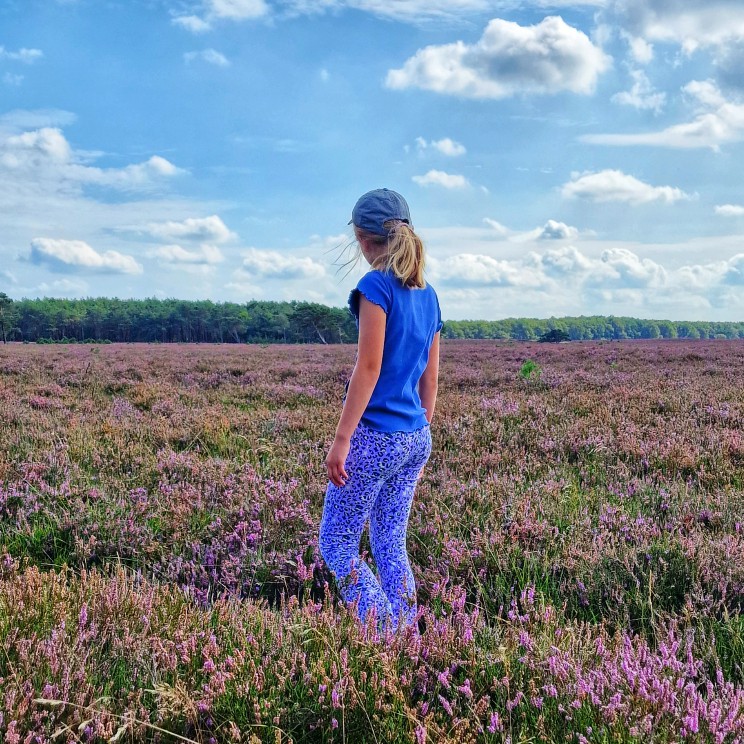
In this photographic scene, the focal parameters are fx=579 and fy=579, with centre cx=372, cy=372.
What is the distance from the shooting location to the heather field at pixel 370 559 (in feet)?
5.62

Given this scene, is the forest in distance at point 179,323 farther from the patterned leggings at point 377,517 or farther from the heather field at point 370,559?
the patterned leggings at point 377,517

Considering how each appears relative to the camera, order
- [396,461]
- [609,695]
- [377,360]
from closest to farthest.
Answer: [609,695]
[377,360]
[396,461]

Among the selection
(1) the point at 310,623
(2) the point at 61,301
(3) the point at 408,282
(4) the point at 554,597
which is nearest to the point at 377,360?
(3) the point at 408,282

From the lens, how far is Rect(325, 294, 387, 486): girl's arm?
239cm

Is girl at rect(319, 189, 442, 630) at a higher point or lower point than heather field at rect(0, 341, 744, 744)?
higher

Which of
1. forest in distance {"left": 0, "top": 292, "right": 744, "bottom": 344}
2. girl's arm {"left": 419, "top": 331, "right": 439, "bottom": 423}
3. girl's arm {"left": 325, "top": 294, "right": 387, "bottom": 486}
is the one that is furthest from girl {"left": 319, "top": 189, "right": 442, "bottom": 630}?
forest in distance {"left": 0, "top": 292, "right": 744, "bottom": 344}

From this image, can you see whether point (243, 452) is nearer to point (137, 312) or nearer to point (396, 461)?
point (396, 461)

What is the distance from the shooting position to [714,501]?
420cm

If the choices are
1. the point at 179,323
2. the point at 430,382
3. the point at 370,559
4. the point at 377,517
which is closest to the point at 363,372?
the point at 430,382

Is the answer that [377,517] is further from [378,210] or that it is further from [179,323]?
[179,323]

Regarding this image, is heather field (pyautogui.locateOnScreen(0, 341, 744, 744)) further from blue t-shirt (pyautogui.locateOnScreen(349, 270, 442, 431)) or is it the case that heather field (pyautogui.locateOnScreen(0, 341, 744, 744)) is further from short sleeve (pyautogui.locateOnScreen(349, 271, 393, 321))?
short sleeve (pyautogui.locateOnScreen(349, 271, 393, 321))

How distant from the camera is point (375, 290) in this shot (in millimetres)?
2418

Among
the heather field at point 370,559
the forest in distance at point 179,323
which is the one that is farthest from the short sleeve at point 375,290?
the forest in distance at point 179,323

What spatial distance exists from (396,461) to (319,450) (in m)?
3.27
